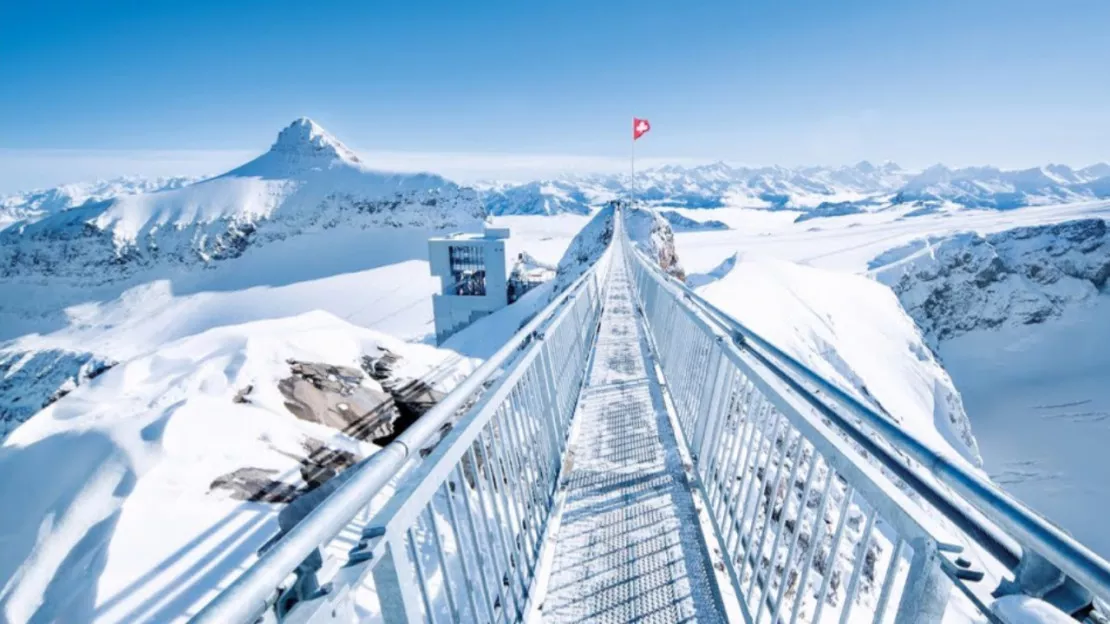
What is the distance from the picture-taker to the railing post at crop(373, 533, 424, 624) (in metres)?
1.59

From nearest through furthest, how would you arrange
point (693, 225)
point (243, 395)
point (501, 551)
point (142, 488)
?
point (501, 551) → point (142, 488) → point (243, 395) → point (693, 225)

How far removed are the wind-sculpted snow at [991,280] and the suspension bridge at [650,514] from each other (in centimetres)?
8199

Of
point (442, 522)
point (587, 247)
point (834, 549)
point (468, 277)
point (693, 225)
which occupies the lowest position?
point (693, 225)

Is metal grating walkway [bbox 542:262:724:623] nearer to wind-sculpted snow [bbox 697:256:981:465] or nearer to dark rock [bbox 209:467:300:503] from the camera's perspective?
dark rock [bbox 209:467:300:503]

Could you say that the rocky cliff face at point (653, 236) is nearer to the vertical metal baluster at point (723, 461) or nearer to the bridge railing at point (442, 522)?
the vertical metal baluster at point (723, 461)

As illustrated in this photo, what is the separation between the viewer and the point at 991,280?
74.4 metres

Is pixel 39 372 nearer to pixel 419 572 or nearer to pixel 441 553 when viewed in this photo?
pixel 441 553

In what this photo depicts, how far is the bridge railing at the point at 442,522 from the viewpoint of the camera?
1203mm

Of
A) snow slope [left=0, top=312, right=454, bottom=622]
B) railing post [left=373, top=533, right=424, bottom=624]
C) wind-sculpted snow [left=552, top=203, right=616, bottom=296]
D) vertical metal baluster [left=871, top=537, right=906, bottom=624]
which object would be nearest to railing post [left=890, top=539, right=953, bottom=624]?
vertical metal baluster [left=871, top=537, right=906, bottom=624]

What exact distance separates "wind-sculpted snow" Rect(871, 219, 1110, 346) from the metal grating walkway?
8172cm

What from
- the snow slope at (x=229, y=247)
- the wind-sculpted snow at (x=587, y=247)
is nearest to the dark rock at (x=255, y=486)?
the wind-sculpted snow at (x=587, y=247)

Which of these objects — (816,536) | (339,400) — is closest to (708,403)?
(816,536)

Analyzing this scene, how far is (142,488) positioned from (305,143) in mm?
162632

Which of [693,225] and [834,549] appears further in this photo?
[693,225]
